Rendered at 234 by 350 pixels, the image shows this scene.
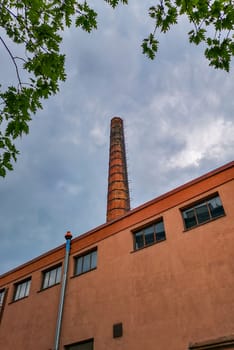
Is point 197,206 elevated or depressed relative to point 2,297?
elevated

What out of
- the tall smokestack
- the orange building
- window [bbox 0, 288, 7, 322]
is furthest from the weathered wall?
the tall smokestack

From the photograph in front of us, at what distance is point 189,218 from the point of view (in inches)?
400

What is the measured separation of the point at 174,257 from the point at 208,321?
232 centimetres

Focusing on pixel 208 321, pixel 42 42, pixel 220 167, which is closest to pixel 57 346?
pixel 208 321

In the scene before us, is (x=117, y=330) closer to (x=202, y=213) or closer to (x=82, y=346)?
(x=82, y=346)

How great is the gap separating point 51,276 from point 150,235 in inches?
242

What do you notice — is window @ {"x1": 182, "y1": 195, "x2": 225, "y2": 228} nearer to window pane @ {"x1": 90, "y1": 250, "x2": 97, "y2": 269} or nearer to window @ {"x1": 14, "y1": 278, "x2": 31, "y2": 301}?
window pane @ {"x1": 90, "y1": 250, "x2": 97, "y2": 269}

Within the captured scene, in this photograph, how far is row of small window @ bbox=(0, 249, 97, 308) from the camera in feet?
40.5

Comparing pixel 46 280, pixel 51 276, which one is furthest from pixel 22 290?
pixel 51 276

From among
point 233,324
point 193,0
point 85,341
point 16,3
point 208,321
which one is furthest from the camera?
point 85,341

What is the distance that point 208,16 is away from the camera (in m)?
3.87

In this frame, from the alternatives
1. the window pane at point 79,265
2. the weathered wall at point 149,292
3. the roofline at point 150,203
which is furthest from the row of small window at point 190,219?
the window pane at point 79,265

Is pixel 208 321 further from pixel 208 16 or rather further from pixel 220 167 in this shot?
pixel 208 16

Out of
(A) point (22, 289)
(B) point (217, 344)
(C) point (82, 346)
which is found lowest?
(B) point (217, 344)
